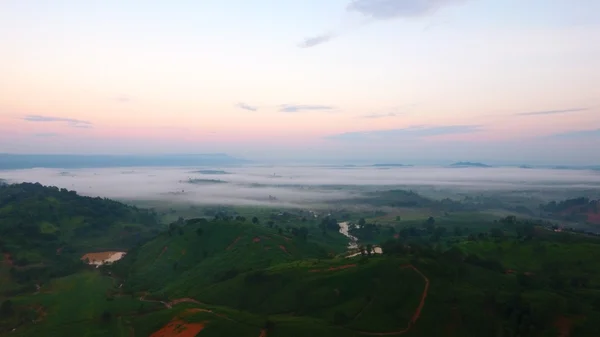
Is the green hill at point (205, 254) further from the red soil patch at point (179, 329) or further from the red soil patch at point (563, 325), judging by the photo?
the red soil patch at point (563, 325)

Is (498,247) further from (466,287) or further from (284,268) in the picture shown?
(284,268)

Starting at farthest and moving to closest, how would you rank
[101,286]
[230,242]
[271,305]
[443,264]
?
[230,242], [101,286], [443,264], [271,305]

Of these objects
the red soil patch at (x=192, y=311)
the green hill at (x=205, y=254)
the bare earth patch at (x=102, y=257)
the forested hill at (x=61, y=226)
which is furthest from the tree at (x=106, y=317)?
the bare earth patch at (x=102, y=257)

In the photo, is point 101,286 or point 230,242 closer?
point 101,286

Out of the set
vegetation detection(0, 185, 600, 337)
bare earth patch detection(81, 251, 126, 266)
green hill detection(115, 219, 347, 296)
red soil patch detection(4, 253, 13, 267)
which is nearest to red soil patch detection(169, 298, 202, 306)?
vegetation detection(0, 185, 600, 337)

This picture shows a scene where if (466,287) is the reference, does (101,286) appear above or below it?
below

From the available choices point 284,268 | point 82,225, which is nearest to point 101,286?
point 284,268

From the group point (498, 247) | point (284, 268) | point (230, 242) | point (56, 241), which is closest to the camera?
point (284, 268)
